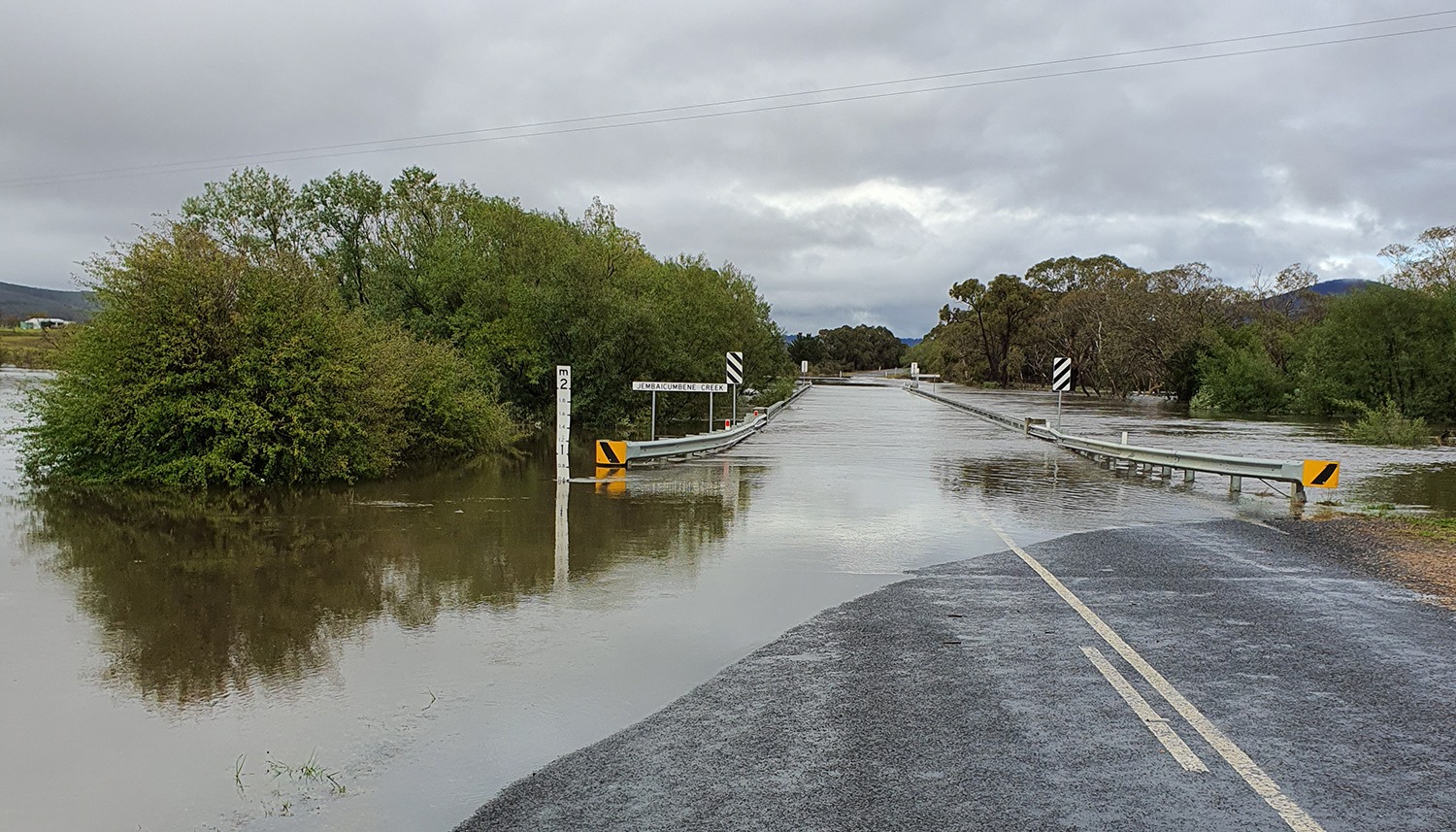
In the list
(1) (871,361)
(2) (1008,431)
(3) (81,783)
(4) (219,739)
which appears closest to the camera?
(3) (81,783)

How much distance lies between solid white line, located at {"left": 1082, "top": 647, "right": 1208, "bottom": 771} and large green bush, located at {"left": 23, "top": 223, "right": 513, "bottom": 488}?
13.5 meters

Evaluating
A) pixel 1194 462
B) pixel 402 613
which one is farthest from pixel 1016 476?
pixel 402 613

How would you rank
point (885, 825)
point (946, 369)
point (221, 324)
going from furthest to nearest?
point (946, 369) → point (221, 324) → point (885, 825)

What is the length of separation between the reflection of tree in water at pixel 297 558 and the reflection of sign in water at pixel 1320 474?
8499mm

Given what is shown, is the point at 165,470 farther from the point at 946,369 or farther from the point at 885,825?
the point at 946,369

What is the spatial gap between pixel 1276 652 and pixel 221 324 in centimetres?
1602

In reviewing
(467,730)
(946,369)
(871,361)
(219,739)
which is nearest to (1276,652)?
(467,730)

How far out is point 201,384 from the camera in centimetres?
1711

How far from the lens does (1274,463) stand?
52.7 feet

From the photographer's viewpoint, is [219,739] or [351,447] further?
[351,447]

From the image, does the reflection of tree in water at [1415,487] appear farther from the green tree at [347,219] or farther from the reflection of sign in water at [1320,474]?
the green tree at [347,219]

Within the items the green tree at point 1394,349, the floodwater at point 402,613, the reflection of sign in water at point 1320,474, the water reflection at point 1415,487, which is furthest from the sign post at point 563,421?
the green tree at point 1394,349

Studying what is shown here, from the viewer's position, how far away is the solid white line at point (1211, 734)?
4.39m

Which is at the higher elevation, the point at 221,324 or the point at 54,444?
the point at 221,324
